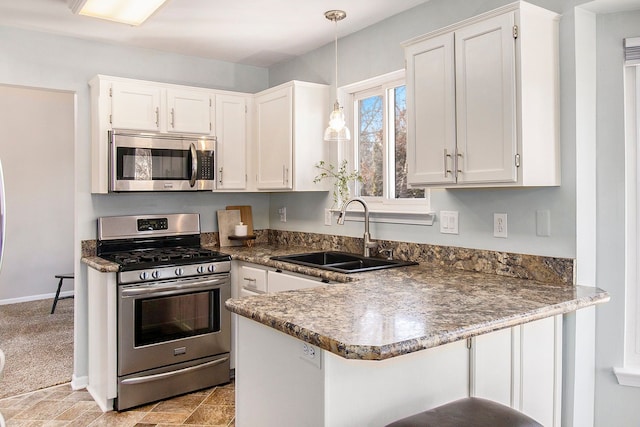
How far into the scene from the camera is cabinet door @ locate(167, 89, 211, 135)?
11.9 ft

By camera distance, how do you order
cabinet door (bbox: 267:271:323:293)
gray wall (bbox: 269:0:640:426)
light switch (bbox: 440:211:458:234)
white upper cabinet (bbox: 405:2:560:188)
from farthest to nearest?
cabinet door (bbox: 267:271:323:293) → light switch (bbox: 440:211:458:234) → gray wall (bbox: 269:0:640:426) → white upper cabinet (bbox: 405:2:560:188)

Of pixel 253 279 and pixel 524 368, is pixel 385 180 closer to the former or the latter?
pixel 253 279

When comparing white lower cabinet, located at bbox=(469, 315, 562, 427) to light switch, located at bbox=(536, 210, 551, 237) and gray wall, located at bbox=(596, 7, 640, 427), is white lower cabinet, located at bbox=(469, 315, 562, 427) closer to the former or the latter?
gray wall, located at bbox=(596, 7, 640, 427)

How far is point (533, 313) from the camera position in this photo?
1.71 m

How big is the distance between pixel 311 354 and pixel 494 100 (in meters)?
1.42

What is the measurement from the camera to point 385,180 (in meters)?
3.34

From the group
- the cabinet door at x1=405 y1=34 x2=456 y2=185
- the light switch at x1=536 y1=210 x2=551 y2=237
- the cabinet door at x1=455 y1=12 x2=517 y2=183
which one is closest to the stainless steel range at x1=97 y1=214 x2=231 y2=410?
the cabinet door at x1=405 y1=34 x2=456 y2=185

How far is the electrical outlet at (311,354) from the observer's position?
152cm

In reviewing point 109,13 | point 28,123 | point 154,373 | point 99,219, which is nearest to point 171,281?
point 154,373

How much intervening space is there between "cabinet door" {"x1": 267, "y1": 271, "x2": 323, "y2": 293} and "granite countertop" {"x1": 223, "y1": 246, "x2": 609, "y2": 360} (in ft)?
1.35

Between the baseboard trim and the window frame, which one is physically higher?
the window frame

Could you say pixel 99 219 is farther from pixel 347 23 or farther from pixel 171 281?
pixel 347 23

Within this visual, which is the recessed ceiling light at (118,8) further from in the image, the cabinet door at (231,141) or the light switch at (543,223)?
the light switch at (543,223)

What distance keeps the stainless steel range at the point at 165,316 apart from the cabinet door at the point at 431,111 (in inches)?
65.1
